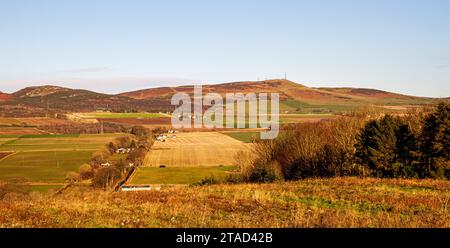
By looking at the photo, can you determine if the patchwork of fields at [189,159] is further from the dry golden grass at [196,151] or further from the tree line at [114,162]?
the tree line at [114,162]

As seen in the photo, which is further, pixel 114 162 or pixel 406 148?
pixel 114 162

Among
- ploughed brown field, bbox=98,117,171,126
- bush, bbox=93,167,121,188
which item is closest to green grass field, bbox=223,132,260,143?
ploughed brown field, bbox=98,117,171,126

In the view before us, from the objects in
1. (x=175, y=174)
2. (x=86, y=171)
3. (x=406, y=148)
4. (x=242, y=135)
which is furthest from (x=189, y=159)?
(x=406, y=148)

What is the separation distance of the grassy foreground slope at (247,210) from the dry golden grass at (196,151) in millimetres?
59522

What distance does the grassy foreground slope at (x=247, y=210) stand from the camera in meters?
11.6

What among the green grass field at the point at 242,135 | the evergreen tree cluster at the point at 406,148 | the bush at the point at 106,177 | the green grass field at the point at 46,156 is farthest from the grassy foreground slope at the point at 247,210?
the green grass field at the point at 242,135

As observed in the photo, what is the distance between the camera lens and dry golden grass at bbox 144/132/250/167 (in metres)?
79.3

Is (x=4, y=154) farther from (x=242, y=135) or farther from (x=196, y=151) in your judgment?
(x=242, y=135)

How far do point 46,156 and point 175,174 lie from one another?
29.9 m

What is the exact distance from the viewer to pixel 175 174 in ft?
222

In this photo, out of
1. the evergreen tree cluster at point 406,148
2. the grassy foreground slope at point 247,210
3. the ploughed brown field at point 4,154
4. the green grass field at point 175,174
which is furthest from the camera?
the ploughed brown field at point 4,154
